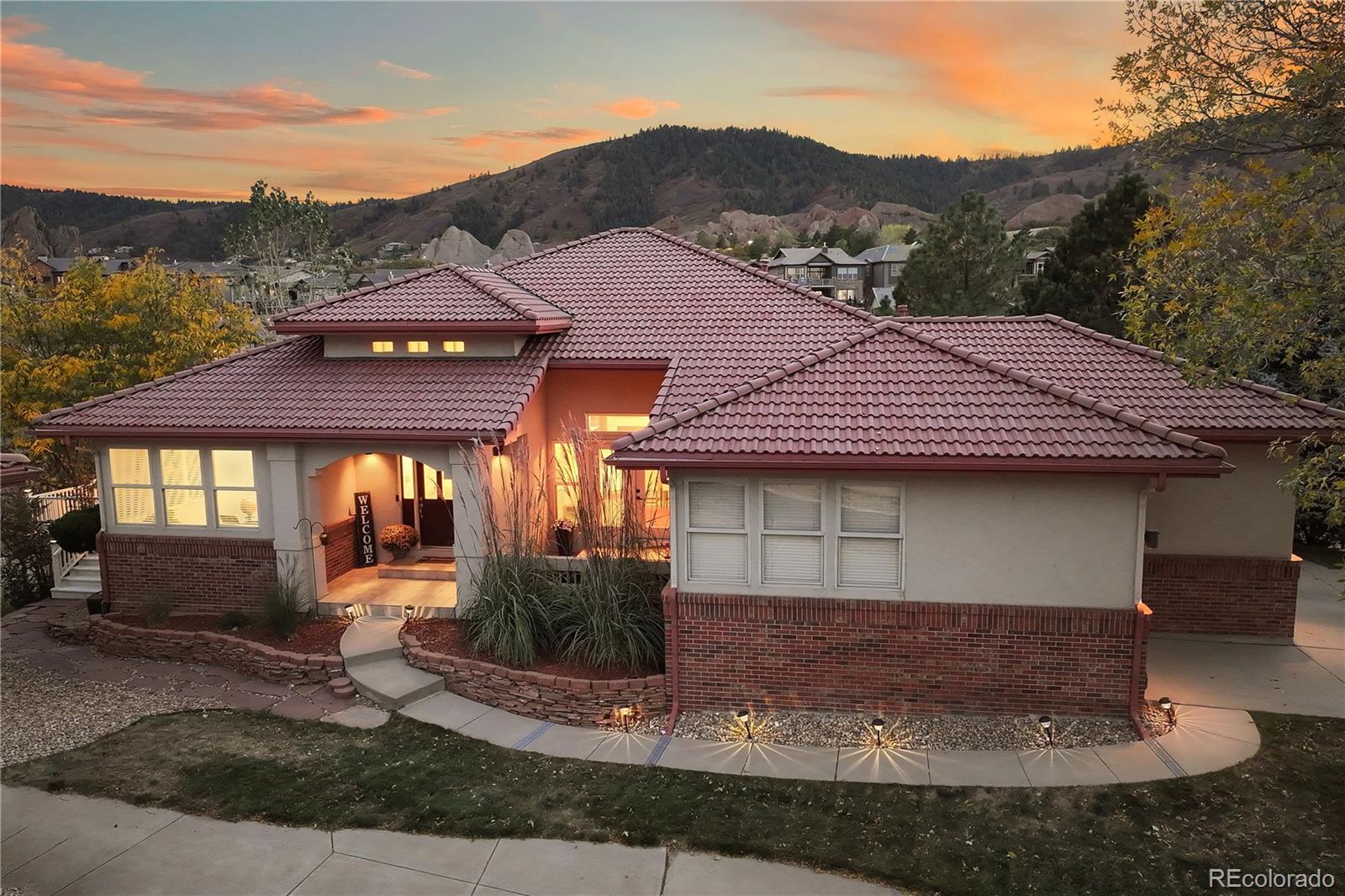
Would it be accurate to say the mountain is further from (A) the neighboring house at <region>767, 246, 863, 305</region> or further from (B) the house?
(B) the house

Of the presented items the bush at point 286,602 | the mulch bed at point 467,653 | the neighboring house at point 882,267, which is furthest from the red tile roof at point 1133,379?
the neighboring house at point 882,267

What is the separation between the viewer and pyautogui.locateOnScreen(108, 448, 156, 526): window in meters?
12.4

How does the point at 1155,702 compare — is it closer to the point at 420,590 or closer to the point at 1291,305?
the point at 1291,305

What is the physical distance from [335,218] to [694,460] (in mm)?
116049

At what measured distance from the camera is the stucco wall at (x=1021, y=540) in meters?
8.45

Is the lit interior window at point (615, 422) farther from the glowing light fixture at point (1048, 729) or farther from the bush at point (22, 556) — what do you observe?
the bush at point (22, 556)

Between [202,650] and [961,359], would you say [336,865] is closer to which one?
[202,650]

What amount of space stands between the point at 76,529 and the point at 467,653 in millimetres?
8990

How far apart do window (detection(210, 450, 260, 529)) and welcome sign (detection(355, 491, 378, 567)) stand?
1579 mm

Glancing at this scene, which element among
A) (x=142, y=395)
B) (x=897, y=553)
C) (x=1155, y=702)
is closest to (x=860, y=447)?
(x=897, y=553)

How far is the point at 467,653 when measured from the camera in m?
10.2

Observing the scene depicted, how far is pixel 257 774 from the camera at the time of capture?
792cm

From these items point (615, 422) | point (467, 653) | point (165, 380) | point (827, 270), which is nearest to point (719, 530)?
point (467, 653)

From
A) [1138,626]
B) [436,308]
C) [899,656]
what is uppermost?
[436,308]
